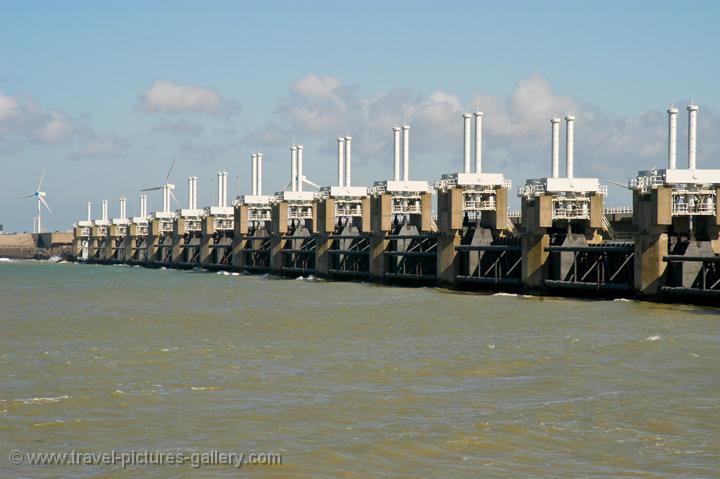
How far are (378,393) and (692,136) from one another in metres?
43.3

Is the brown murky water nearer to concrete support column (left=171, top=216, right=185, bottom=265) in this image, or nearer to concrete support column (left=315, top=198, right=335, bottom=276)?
concrete support column (left=315, top=198, right=335, bottom=276)

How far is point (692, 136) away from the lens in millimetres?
64938

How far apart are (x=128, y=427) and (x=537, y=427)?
8.94 meters

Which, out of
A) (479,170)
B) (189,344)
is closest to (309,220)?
(479,170)

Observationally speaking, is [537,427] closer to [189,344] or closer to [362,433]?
[362,433]

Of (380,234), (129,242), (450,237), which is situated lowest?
(129,242)

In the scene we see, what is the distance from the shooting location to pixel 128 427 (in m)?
23.4

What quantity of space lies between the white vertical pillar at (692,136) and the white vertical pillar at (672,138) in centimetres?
87

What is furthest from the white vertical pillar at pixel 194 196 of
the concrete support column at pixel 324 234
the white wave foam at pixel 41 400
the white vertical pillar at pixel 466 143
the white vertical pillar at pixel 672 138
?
the white wave foam at pixel 41 400

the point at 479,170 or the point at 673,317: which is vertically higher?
the point at 479,170

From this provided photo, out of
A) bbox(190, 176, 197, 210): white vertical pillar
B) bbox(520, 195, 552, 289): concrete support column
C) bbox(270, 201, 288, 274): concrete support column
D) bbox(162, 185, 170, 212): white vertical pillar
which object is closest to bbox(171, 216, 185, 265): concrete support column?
bbox(190, 176, 197, 210): white vertical pillar

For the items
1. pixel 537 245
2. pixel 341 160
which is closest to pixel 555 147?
pixel 537 245

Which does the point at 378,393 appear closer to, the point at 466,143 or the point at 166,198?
the point at 466,143

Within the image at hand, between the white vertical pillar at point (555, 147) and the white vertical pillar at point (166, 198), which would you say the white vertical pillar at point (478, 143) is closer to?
the white vertical pillar at point (555, 147)
